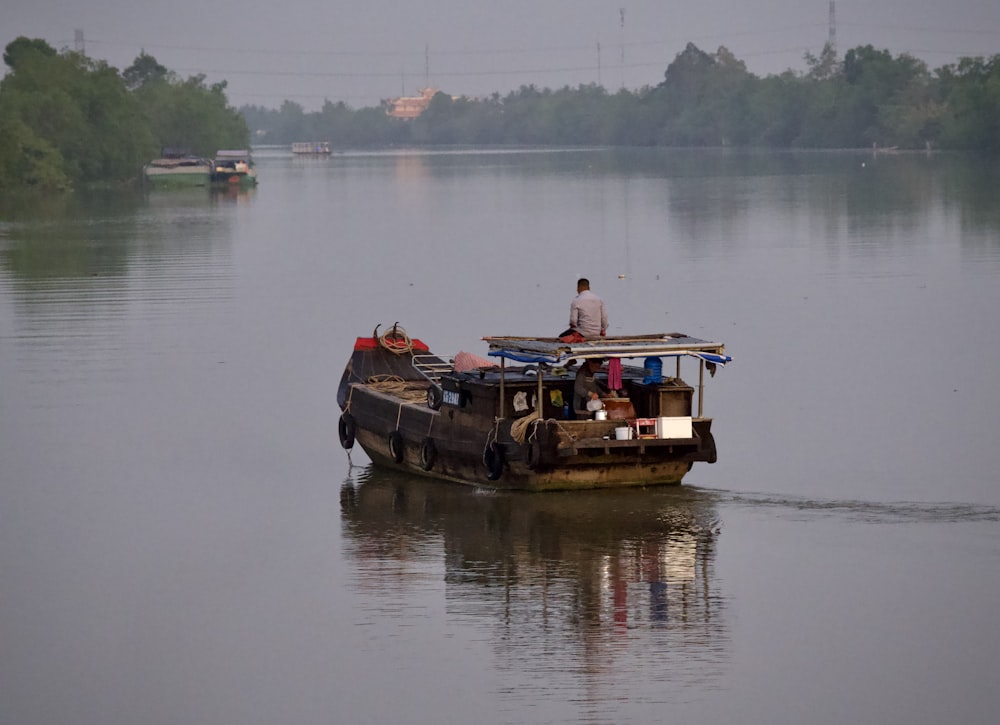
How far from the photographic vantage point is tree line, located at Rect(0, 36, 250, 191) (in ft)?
349

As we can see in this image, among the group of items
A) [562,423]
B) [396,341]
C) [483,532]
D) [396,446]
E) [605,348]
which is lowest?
[483,532]

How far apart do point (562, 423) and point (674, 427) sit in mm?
1297

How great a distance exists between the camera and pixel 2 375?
1272 inches

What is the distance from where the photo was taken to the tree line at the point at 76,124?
106 m

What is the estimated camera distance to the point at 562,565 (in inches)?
757

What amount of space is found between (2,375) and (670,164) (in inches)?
5023

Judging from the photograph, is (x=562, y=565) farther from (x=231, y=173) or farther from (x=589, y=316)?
(x=231, y=173)

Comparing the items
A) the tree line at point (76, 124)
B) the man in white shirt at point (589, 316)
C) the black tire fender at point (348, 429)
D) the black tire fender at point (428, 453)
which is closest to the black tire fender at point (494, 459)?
the black tire fender at point (428, 453)

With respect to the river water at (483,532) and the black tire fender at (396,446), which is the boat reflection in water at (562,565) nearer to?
the river water at (483,532)

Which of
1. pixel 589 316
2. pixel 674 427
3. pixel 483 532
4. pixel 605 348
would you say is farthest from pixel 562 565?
pixel 589 316

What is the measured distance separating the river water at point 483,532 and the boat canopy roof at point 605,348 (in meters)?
1.63

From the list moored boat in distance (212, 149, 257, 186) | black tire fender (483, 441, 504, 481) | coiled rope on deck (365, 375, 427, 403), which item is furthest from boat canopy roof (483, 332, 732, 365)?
moored boat in distance (212, 149, 257, 186)

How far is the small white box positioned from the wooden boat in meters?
0.01

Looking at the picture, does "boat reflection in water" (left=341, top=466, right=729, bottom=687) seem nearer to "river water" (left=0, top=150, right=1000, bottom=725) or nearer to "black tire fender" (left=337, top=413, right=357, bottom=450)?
"river water" (left=0, top=150, right=1000, bottom=725)
